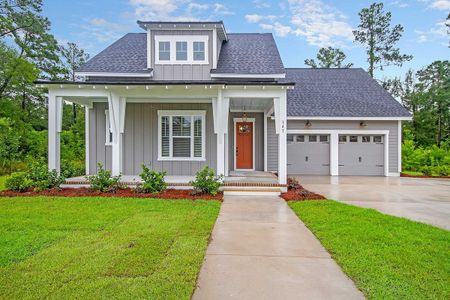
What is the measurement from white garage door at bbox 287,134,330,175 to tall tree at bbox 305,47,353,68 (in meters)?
15.9

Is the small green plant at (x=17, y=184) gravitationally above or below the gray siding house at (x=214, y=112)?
below

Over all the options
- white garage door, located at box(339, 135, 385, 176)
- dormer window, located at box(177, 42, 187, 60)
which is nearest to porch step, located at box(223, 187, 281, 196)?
dormer window, located at box(177, 42, 187, 60)

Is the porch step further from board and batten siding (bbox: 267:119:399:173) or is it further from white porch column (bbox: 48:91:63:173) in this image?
board and batten siding (bbox: 267:119:399:173)

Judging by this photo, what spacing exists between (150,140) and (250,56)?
5399 millimetres

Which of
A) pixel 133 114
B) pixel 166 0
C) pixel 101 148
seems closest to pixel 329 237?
pixel 133 114

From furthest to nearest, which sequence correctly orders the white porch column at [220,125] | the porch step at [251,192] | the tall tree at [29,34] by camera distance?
1. the tall tree at [29,34]
2. the white porch column at [220,125]
3. the porch step at [251,192]

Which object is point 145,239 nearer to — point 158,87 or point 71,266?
point 71,266

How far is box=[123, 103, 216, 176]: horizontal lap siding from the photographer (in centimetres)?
1134

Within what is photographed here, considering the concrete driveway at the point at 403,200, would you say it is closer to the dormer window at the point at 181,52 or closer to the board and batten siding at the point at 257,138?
the board and batten siding at the point at 257,138

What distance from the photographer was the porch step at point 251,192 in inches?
371

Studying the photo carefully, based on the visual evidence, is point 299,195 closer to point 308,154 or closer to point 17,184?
point 308,154

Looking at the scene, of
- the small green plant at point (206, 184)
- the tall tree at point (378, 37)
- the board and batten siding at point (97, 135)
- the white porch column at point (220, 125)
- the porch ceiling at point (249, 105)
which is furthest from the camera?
the tall tree at point (378, 37)

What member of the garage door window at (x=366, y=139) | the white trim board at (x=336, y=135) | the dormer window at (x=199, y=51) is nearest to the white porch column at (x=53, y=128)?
the dormer window at (x=199, y=51)

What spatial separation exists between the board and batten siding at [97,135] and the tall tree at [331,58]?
23315mm
